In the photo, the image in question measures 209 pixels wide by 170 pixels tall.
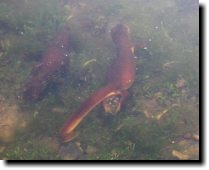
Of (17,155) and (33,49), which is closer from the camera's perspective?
(17,155)

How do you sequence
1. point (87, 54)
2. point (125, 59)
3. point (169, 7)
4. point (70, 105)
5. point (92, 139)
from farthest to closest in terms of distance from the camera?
point (169, 7) < point (87, 54) < point (125, 59) < point (70, 105) < point (92, 139)

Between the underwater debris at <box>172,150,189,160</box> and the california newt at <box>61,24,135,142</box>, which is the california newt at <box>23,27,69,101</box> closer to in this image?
the california newt at <box>61,24,135,142</box>

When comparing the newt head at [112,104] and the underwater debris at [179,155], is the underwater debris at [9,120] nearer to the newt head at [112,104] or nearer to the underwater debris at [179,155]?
the newt head at [112,104]

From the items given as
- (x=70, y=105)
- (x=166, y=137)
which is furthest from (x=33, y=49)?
(x=166, y=137)

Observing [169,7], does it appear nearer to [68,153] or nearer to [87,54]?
[87,54]

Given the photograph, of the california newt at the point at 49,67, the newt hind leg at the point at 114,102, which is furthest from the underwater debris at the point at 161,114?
the california newt at the point at 49,67
